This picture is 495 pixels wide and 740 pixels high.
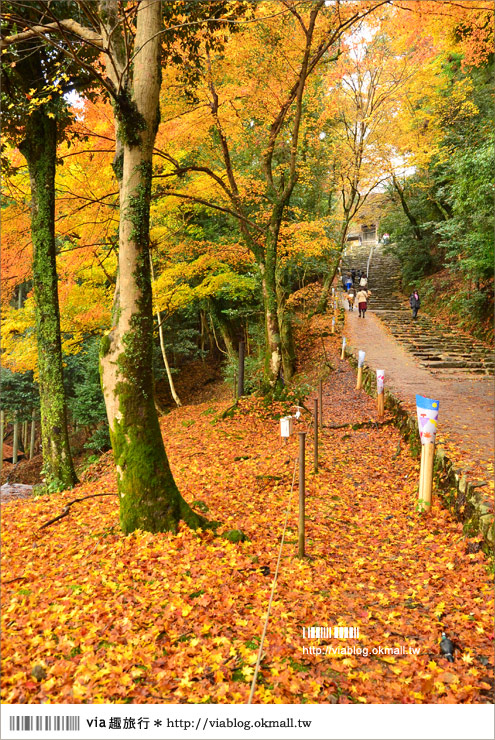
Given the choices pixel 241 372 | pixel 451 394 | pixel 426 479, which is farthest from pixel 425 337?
pixel 426 479

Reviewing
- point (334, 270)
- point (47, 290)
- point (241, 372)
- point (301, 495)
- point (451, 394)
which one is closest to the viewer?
point (301, 495)

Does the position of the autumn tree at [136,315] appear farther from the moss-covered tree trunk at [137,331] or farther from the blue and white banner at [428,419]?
the blue and white banner at [428,419]

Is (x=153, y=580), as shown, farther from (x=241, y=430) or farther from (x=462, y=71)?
(x=462, y=71)

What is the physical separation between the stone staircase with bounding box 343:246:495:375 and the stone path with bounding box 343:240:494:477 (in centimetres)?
3

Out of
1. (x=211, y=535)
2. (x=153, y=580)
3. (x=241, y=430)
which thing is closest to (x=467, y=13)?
(x=241, y=430)

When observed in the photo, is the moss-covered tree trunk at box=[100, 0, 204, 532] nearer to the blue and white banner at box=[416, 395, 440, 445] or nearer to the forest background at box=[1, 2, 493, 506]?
the forest background at box=[1, 2, 493, 506]

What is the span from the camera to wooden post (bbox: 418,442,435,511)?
527 centimetres

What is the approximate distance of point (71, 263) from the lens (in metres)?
11.0

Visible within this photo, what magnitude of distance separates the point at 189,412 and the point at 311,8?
11.6m

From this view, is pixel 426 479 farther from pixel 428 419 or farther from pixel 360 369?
pixel 360 369

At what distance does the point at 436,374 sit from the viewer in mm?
12242

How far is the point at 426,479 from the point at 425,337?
1275 centimetres

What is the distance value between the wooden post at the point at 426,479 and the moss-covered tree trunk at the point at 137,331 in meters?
3.28

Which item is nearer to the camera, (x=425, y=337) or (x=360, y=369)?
(x=360, y=369)
